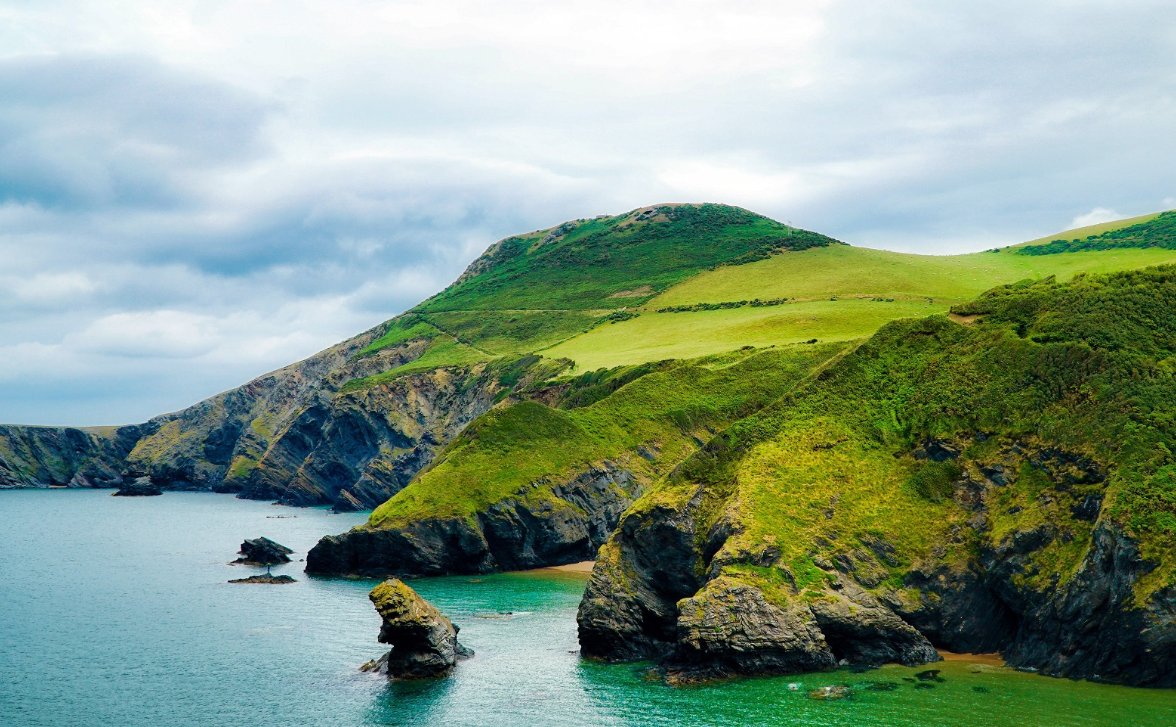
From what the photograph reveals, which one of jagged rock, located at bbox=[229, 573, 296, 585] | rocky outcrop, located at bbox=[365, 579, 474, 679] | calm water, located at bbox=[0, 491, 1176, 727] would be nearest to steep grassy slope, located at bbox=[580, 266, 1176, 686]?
calm water, located at bbox=[0, 491, 1176, 727]

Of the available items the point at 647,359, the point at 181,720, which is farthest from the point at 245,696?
the point at 647,359

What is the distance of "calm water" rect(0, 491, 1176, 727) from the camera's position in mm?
49969

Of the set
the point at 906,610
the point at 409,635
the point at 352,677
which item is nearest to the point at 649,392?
the point at 906,610

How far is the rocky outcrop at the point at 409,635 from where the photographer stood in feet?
197

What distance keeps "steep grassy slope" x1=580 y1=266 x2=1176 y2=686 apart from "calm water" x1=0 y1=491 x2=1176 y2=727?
300 cm

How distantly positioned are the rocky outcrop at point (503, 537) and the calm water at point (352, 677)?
12.3ft

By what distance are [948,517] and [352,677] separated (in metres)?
40.9

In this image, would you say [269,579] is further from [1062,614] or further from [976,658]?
[1062,614]

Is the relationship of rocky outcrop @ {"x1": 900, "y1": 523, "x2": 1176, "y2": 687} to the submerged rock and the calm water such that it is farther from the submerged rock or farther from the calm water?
the submerged rock

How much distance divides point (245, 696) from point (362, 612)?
25070 mm

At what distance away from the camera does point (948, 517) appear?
64.2 metres

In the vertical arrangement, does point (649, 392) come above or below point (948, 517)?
above

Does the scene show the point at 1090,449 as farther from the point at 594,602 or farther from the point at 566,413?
the point at 566,413

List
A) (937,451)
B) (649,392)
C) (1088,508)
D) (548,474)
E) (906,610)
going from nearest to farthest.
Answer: (1088,508), (906,610), (937,451), (548,474), (649,392)
